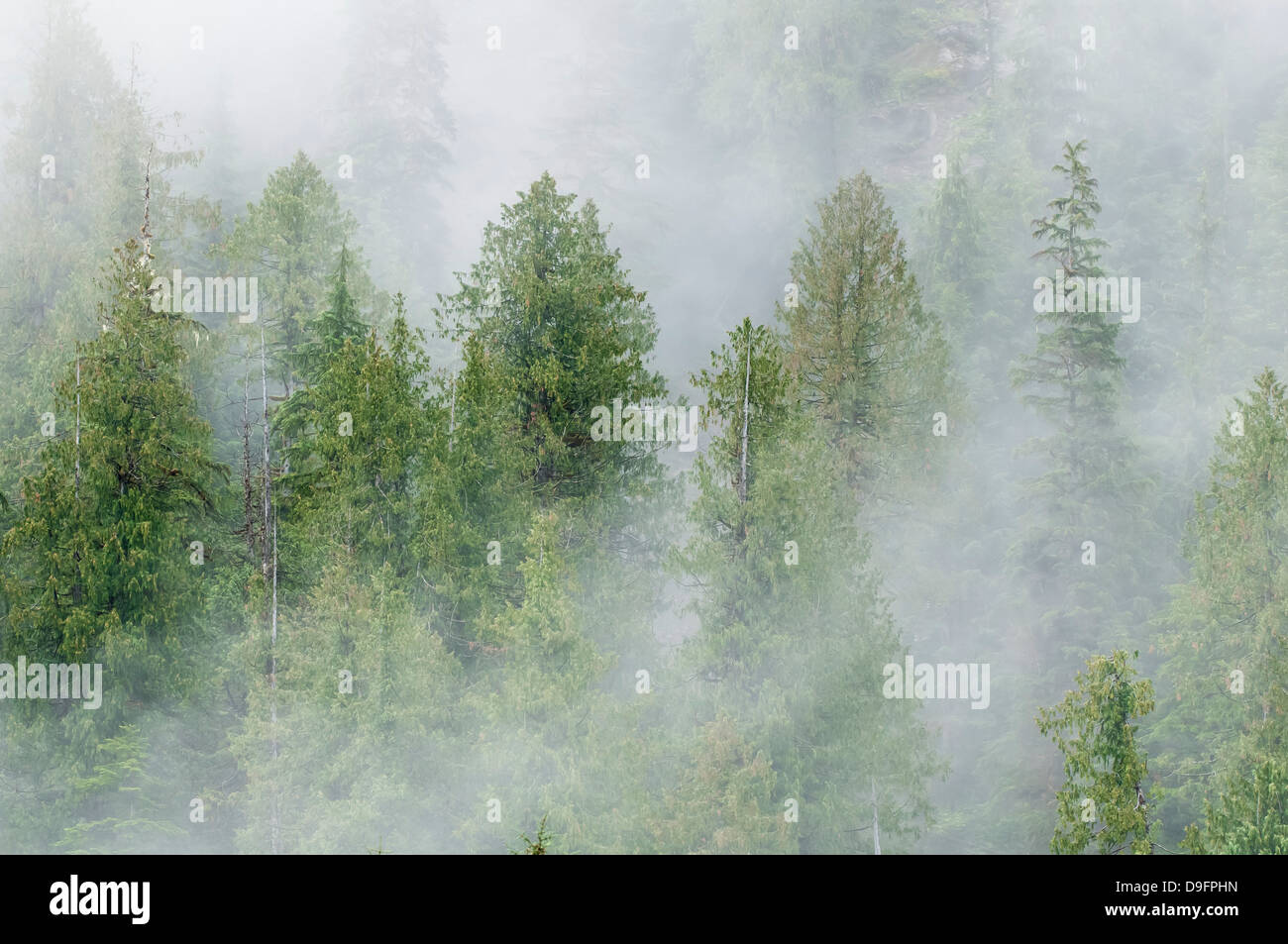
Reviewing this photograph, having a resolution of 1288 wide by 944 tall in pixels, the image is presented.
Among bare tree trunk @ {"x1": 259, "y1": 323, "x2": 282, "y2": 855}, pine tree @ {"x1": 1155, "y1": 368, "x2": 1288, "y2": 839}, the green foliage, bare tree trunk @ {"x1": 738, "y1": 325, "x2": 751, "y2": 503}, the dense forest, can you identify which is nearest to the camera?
the green foliage

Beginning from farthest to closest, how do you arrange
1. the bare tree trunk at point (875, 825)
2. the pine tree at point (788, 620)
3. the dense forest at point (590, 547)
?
1. the bare tree trunk at point (875, 825)
2. the pine tree at point (788, 620)
3. the dense forest at point (590, 547)

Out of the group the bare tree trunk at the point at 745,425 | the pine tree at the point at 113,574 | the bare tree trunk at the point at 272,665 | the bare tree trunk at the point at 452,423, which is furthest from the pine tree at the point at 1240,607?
the pine tree at the point at 113,574

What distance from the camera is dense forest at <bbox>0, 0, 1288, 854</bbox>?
24.6m

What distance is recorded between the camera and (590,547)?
2692cm

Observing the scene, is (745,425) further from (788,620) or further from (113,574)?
(113,574)

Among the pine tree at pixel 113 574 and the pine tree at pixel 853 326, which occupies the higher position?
the pine tree at pixel 853 326

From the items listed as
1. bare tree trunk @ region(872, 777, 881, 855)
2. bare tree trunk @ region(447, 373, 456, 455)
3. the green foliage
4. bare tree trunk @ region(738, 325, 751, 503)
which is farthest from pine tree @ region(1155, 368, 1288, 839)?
bare tree trunk @ region(447, 373, 456, 455)

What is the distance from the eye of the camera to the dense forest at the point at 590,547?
24.6 metres

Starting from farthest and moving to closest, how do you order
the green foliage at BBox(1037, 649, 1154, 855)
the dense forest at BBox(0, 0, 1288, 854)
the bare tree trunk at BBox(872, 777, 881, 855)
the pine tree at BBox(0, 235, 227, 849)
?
1. the bare tree trunk at BBox(872, 777, 881, 855)
2. the pine tree at BBox(0, 235, 227, 849)
3. the dense forest at BBox(0, 0, 1288, 854)
4. the green foliage at BBox(1037, 649, 1154, 855)

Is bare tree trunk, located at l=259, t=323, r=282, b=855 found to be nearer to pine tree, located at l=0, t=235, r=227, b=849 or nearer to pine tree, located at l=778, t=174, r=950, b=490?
pine tree, located at l=0, t=235, r=227, b=849

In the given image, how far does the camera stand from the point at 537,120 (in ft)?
260

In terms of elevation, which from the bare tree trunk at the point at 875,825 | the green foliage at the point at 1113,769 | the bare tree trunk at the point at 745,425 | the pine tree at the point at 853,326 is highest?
the pine tree at the point at 853,326

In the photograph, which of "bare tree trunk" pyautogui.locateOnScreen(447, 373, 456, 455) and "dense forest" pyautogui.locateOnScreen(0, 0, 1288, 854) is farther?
"bare tree trunk" pyautogui.locateOnScreen(447, 373, 456, 455)

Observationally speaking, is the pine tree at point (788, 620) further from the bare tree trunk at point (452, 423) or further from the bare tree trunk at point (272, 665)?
the bare tree trunk at point (272, 665)
